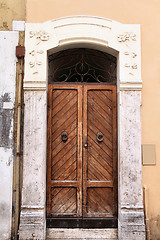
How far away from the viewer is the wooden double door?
493 centimetres

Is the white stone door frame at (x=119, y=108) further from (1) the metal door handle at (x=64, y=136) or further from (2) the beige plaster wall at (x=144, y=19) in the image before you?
(1) the metal door handle at (x=64, y=136)

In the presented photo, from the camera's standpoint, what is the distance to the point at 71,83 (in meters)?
5.13

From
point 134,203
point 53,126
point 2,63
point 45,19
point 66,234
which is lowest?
point 66,234

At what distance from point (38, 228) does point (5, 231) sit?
60 centimetres

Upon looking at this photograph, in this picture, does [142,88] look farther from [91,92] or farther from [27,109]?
[27,109]

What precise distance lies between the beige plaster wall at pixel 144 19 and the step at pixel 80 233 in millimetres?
1417

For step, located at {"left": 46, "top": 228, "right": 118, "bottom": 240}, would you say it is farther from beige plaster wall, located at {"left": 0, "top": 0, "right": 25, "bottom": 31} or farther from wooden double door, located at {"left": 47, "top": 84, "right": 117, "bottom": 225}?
beige plaster wall, located at {"left": 0, "top": 0, "right": 25, "bottom": 31}

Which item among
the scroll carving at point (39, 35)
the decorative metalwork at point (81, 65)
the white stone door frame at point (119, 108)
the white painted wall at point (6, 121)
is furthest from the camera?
the decorative metalwork at point (81, 65)

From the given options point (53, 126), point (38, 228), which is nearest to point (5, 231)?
point (38, 228)

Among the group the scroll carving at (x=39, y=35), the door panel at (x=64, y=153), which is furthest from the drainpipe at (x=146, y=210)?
the scroll carving at (x=39, y=35)

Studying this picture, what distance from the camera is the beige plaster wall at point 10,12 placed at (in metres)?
5.08

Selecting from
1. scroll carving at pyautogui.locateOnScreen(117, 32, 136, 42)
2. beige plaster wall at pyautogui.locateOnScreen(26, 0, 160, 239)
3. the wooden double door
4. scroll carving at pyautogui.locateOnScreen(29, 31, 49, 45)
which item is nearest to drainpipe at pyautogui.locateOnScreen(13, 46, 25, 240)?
scroll carving at pyautogui.locateOnScreen(29, 31, 49, 45)

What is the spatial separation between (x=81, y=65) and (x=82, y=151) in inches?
64.7

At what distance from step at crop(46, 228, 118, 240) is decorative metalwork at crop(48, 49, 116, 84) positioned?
2688mm
